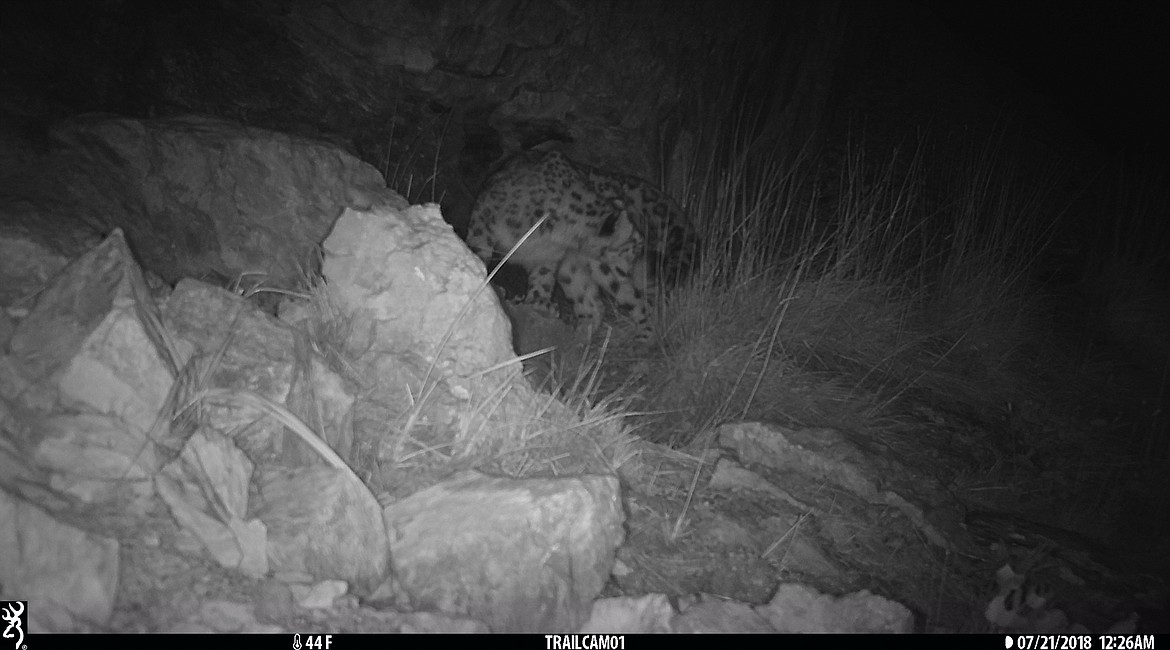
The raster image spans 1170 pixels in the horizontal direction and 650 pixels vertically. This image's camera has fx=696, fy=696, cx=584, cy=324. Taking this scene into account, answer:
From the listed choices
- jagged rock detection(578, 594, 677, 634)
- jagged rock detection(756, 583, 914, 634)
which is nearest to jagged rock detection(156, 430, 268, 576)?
jagged rock detection(578, 594, 677, 634)

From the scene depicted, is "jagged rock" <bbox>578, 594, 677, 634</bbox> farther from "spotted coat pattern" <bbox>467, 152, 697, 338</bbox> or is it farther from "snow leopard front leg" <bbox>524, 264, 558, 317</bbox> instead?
"snow leopard front leg" <bbox>524, 264, 558, 317</bbox>

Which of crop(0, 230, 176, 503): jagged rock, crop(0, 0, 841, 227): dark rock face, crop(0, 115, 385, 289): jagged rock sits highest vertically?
crop(0, 0, 841, 227): dark rock face

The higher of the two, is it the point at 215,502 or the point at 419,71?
the point at 419,71

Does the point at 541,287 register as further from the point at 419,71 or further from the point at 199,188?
the point at 199,188

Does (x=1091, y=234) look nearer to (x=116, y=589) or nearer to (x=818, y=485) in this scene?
(x=818, y=485)

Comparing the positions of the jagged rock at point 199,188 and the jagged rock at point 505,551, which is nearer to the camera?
the jagged rock at point 505,551

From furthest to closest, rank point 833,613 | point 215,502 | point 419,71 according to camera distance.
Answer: point 419,71
point 833,613
point 215,502

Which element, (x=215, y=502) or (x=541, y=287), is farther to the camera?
(x=541, y=287)

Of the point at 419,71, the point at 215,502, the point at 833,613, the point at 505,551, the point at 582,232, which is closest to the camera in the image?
the point at 215,502

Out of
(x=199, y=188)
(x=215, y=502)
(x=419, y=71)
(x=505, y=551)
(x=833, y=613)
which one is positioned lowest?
(x=833, y=613)

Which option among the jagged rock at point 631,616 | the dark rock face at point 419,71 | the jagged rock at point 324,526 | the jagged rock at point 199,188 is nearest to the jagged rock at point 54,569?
the jagged rock at point 324,526

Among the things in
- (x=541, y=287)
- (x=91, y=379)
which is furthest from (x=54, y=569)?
(x=541, y=287)

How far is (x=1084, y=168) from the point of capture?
7570 mm

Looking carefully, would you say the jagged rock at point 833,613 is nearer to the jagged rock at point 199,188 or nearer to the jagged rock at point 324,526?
the jagged rock at point 324,526
